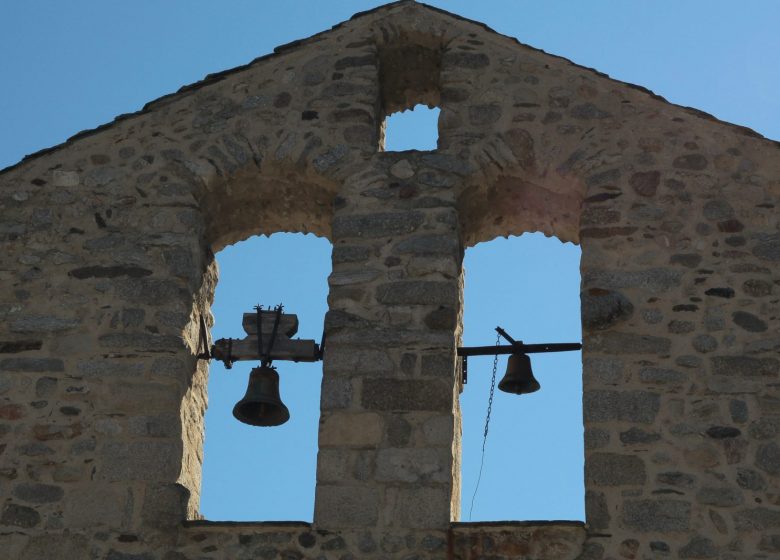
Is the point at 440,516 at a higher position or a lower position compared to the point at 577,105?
lower

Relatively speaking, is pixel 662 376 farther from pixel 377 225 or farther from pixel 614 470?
pixel 377 225

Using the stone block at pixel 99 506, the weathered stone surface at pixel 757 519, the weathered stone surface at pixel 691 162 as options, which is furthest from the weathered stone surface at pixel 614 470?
the stone block at pixel 99 506

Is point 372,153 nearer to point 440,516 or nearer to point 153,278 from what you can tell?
point 153,278

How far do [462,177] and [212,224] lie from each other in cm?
156

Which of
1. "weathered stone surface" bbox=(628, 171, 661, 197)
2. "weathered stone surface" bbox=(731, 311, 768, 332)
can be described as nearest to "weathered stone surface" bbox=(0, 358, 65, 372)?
"weathered stone surface" bbox=(628, 171, 661, 197)

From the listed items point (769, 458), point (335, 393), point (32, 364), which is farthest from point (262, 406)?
point (769, 458)

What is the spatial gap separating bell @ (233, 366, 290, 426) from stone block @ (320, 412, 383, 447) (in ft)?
1.79

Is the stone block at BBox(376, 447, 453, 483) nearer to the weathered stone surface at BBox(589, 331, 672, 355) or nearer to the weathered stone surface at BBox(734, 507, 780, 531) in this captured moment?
the weathered stone surface at BBox(589, 331, 672, 355)

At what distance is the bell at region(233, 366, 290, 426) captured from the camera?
938cm

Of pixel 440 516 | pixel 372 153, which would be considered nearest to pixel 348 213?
pixel 372 153

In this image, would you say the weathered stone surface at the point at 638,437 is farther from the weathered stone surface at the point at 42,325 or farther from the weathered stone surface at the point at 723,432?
the weathered stone surface at the point at 42,325

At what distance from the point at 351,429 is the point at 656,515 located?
165cm

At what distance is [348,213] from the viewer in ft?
32.0

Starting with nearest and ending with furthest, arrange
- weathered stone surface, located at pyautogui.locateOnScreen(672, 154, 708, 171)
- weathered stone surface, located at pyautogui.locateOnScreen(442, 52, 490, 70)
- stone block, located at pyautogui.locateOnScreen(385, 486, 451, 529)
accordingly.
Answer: stone block, located at pyautogui.locateOnScreen(385, 486, 451, 529) < weathered stone surface, located at pyautogui.locateOnScreen(672, 154, 708, 171) < weathered stone surface, located at pyautogui.locateOnScreen(442, 52, 490, 70)
